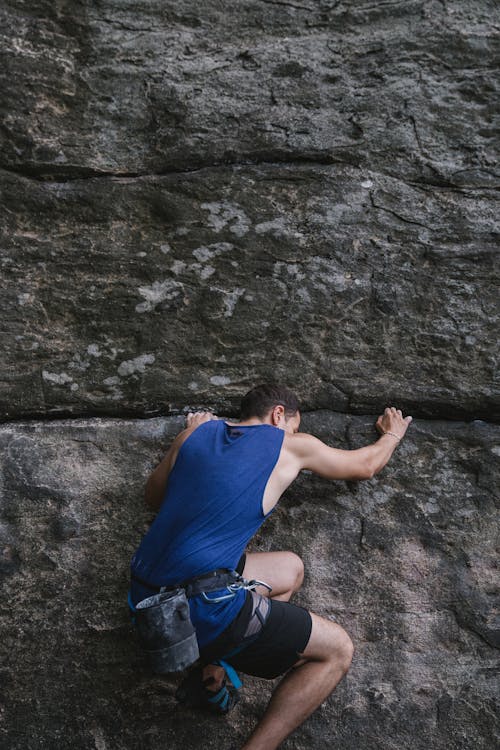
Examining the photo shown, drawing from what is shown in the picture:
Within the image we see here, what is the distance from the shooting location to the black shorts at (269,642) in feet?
9.20

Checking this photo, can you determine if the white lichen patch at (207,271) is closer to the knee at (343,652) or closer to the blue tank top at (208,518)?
the blue tank top at (208,518)

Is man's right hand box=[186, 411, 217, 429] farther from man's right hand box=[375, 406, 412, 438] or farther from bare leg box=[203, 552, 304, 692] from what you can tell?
man's right hand box=[375, 406, 412, 438]

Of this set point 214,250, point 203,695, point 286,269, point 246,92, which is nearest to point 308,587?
point 203,695

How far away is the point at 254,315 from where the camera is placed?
11.5ft

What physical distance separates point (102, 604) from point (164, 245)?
153 cm

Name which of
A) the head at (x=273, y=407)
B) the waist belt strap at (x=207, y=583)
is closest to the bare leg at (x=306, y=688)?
the waist belt strap at (x=207, y=583)

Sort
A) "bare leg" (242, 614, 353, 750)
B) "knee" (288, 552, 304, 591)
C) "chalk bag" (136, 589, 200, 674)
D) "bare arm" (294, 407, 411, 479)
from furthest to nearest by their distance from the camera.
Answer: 1. "knee" (288, 552, 304, 591)
2. "bare arm" (294, 407, 411, 479)
3. "bare leg" (242, 614, 353, 750)
4. "chalk bag" (136, 589, 200, 674)

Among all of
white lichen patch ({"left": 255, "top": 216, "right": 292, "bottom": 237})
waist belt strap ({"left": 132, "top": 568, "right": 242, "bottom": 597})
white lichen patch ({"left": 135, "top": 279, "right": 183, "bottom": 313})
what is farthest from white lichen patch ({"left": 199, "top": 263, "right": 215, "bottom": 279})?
waist belt strap ({"left": 132, "top": 568, "right": 242, "bottom": 597})

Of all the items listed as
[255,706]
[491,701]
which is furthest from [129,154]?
[491,701]

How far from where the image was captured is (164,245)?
350 centimetres

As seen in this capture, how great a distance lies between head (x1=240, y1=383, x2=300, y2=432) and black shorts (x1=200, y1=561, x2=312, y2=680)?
25.9 inches

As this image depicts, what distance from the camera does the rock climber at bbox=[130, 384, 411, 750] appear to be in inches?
110

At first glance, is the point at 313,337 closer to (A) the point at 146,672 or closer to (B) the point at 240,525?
(B) the point at 240,525

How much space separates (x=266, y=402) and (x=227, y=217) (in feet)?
2.91
